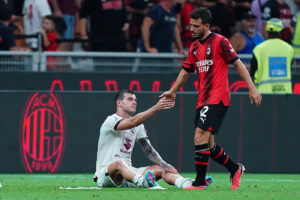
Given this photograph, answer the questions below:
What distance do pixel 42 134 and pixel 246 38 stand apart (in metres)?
4.56

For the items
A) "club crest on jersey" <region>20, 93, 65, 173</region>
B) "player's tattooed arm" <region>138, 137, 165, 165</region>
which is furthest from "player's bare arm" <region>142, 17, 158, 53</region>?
"player's tattooed arm" <region>138, 137, 165, 165</region>

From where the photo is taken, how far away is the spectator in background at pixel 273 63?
1405 cm

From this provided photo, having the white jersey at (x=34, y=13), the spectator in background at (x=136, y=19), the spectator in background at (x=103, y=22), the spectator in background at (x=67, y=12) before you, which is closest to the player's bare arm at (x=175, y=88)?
the spectator in background at (x=103, y=22)

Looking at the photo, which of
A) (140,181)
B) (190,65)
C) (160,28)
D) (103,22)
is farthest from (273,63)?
(140,181)

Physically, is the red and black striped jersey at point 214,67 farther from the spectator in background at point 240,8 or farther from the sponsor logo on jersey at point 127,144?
the spectator in background at point 240,8

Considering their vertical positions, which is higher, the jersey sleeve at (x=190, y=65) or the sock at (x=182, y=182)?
the jersey sleeve at (x=190, y=65)

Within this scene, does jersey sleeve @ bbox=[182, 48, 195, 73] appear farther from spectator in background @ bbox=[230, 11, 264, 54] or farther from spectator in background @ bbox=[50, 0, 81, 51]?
spectator in background @ bbox=[50, 0, 81, 51]

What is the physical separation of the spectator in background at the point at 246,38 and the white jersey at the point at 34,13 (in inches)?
135

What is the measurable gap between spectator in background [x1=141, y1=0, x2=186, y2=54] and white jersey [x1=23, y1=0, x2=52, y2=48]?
1787mm

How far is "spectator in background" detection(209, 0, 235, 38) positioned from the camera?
16844 millimetres

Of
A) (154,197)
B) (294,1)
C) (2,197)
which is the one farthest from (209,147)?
(294,1)

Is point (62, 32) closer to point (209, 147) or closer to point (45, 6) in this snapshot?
point (45, 6)

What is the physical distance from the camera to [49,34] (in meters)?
15.9

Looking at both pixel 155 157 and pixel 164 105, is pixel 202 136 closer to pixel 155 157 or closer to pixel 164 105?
pixel 164 105
